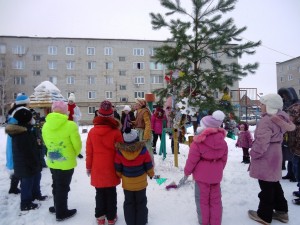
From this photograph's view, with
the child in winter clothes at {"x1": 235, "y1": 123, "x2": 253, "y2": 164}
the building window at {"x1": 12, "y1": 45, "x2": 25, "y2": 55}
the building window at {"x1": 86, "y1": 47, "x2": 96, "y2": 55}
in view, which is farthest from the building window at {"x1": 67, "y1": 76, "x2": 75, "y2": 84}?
the child in winter clothes at {"x1": 235, "y1": 123, "x2": 253, "y2": 164}

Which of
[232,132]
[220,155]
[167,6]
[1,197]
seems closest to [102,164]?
[220,155]

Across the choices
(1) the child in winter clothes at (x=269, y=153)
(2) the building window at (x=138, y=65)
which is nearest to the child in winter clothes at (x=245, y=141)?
(1) the child in winter clothes at (x=269, y=153)

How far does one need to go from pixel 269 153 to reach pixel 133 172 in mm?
2134

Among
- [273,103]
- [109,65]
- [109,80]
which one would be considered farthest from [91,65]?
[273,103]

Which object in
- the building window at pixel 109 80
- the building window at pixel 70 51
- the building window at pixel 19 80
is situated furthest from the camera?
the building window at pixel 109 80

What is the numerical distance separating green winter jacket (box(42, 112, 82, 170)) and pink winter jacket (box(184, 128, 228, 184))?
1967 mm

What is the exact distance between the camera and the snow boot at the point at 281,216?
12.7ft

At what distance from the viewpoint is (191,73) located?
6062 mm

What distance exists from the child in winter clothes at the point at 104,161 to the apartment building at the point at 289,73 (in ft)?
161

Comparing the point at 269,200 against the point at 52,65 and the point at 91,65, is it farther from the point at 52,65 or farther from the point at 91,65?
the point at 52,65

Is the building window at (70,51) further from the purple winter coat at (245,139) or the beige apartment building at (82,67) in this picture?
the purple winter coat at (245,139)

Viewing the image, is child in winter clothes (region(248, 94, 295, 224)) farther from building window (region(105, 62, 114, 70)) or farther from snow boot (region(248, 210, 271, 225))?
building window (region(105, 62, 114, 70))

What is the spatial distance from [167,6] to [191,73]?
1.78 meters

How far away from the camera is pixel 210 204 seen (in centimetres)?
364
